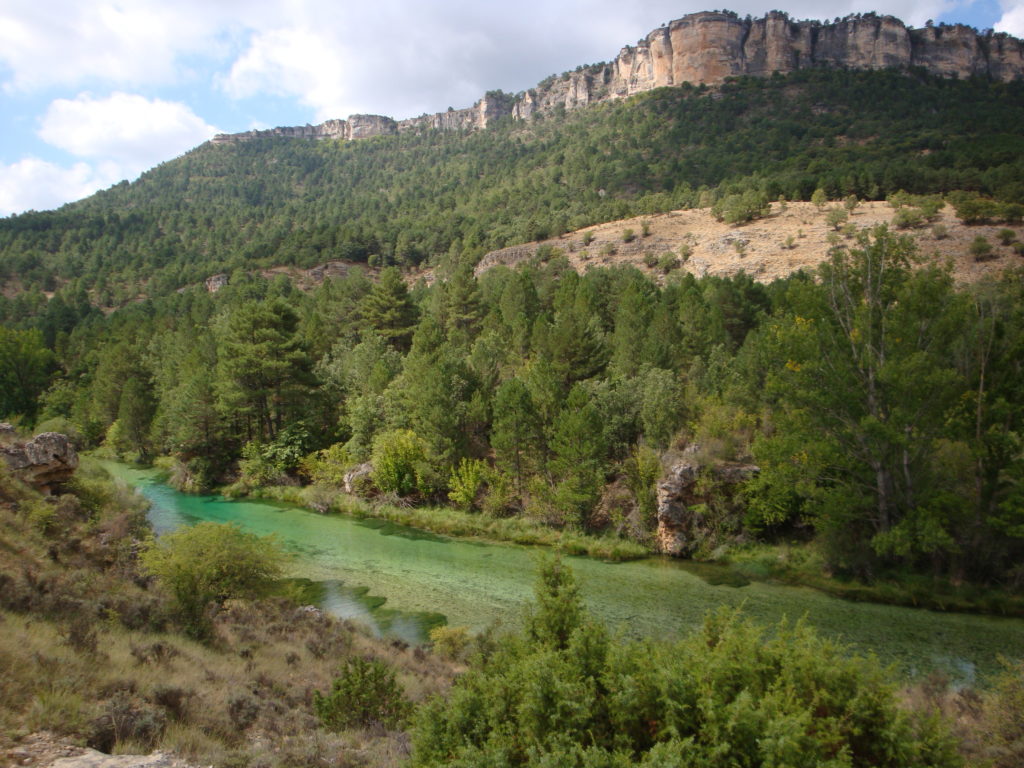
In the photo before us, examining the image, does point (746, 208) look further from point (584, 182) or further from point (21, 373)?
point (21, 373)

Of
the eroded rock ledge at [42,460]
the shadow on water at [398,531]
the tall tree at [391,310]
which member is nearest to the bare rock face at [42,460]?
the eroded rock ledge at [42,460]

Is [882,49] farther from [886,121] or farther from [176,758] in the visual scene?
[176,758]

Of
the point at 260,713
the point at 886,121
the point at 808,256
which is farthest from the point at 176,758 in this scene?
the point at 886,121

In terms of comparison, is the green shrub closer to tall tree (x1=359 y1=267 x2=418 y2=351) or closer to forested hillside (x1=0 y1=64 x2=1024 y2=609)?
forested hillside (x1=0 y1=64 x2=1024 y2=609)

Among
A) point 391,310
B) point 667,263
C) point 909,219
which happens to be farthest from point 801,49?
point 391,310

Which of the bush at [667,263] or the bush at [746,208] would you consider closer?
the bush at [667,263]

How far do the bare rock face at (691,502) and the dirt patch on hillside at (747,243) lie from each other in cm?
3266

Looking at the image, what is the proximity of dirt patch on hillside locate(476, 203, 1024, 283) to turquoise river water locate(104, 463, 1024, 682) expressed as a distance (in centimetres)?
3674

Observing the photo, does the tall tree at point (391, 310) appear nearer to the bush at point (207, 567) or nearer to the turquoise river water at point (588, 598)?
the turquoise river water at point (588, 598)

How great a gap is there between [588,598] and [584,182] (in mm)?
85850

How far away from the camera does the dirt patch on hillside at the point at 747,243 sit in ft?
163

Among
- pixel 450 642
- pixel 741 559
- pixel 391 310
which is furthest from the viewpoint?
pixel 391 310

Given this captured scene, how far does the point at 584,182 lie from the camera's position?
9569 centimetres

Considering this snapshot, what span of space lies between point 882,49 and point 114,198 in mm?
179667
